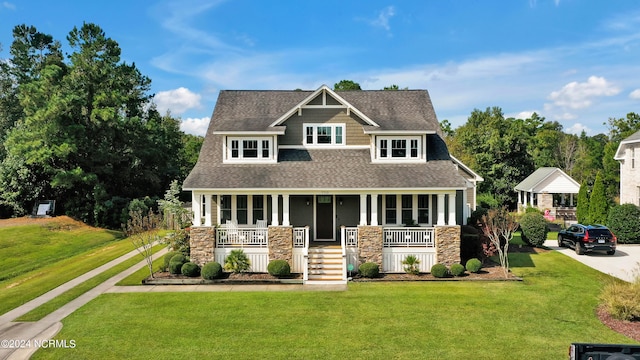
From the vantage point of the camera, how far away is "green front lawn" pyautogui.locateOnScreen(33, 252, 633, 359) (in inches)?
444

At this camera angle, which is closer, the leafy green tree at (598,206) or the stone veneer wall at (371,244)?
the stone veneer wall at (371,244)

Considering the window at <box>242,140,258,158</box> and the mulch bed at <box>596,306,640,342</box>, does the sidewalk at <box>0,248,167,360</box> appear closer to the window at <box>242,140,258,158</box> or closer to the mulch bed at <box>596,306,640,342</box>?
the window at <box>242,140,258,158</box>

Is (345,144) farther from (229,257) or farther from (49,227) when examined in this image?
(49,227)

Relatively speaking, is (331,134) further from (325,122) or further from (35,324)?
(35,324)

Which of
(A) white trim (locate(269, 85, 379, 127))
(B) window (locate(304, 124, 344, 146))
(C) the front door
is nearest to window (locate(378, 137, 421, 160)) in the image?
(A) white trim (locate(269, 85, 379, 127))

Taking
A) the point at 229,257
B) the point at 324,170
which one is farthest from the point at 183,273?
the point at 324,170

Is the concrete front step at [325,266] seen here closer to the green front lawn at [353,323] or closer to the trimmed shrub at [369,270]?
the trimmed shrub at [369,270]

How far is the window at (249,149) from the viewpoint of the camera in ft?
71.8

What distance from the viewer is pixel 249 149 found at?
22.0 meters

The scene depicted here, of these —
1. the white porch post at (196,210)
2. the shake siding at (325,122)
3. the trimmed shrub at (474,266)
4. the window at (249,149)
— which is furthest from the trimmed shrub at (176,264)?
the trimmed shrub at (474,266)

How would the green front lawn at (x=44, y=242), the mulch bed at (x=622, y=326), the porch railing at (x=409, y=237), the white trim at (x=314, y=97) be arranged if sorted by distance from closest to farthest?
the mulch bed at (x=622, y=326), the porch railing at (x=409, y=237), the white trim at (x=314, y=97), the green front lawn at (x=44, y=242)

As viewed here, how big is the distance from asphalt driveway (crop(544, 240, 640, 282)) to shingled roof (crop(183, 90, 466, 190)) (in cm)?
827

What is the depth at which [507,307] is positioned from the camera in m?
14.7

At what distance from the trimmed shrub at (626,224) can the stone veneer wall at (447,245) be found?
51.2ft
